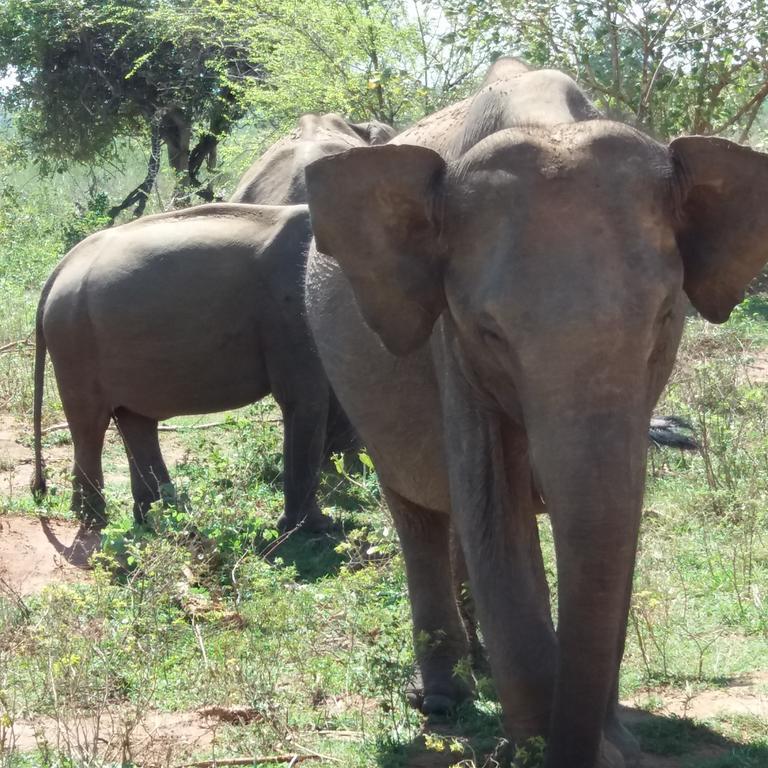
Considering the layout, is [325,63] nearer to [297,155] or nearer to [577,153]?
[297,155]

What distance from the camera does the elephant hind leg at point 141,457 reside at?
24.8 ft

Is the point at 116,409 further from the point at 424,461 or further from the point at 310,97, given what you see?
the point at 310,97

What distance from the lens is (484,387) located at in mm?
3348

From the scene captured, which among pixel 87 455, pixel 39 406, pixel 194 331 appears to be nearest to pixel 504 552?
pixel 194 331

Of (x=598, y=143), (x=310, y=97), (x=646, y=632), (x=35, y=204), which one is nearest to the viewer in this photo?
(x=598, y=143)

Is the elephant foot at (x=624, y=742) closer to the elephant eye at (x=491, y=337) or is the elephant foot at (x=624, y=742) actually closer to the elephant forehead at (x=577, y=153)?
the elephant eye at (x=491, y=337)

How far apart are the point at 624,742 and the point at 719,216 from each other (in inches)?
52.1

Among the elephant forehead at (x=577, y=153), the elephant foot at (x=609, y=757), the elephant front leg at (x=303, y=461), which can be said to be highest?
the elephant forehead at (x=577, y=153)

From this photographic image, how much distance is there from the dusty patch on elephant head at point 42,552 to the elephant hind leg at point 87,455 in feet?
0.57

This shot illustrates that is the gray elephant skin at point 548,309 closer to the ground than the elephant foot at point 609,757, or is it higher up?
higher up

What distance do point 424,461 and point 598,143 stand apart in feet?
4.48

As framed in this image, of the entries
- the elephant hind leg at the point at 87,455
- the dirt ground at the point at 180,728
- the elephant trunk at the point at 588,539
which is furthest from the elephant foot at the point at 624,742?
the elephant hind leg at the point at 87,455

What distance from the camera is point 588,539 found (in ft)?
9.21

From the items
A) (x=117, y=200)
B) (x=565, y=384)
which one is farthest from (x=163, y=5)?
(x=565, y=384)
